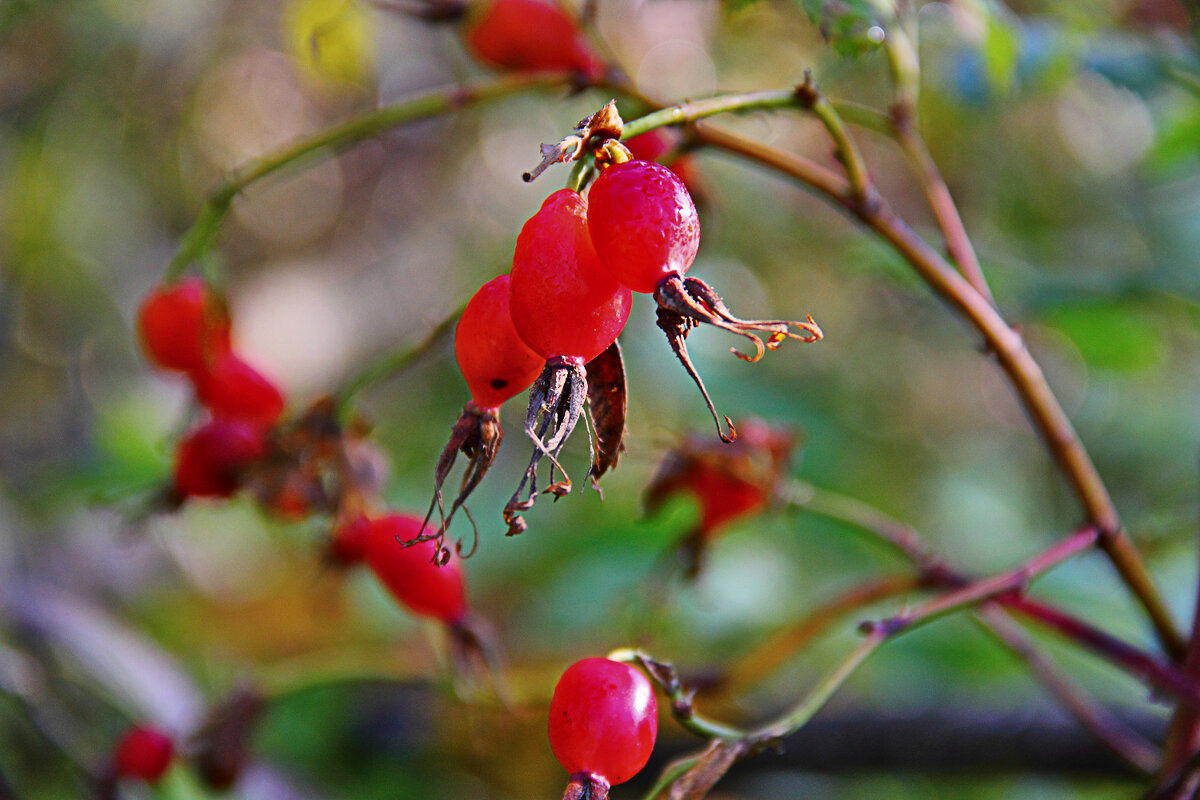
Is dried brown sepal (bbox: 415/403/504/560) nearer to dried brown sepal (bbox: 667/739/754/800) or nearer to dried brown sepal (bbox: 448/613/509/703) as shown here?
dried brown sepal (bbox: 667/739/754/800)

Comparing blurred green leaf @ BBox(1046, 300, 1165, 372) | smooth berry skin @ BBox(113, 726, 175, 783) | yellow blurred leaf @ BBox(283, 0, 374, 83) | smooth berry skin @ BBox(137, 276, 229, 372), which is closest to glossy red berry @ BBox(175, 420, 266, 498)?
smooth berry skin @ BBox(137, 276, 229, 372)

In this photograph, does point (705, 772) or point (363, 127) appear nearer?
point (705, 772)

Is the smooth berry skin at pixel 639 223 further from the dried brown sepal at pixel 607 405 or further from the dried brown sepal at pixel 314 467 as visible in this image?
the dried brown sepal at pixel 314 467

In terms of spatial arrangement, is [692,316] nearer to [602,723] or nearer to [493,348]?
[493,348]

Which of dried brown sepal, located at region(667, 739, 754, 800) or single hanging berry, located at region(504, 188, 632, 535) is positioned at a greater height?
single hanging berry, located at region(504, 188, 632, 535)

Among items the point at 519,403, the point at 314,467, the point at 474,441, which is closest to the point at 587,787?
the point at 474,441
